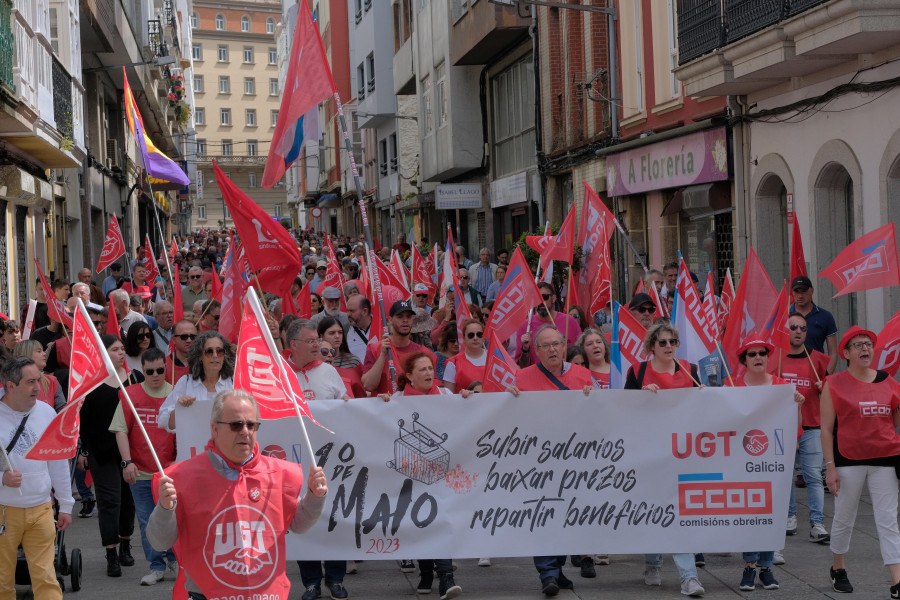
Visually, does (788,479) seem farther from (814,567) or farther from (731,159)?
(731,159)

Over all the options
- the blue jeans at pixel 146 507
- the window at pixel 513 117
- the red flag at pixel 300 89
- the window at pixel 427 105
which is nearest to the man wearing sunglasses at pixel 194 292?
the red flag at pixel 300 89

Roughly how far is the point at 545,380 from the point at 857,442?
198 cm

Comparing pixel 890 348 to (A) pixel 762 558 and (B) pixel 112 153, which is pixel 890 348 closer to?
(A) pixel 762 558

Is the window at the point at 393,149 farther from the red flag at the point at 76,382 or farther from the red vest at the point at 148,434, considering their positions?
the red flag at the point at 76,382

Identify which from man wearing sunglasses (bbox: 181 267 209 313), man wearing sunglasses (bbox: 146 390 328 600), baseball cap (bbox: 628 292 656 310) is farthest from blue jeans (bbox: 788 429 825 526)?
man wearing sunglasses (bbox: 181 267 209 313)

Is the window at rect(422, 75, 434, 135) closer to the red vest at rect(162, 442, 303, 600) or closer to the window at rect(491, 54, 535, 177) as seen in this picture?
the window at rect(491, 54, 535, 177)

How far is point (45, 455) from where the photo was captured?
19.9ft

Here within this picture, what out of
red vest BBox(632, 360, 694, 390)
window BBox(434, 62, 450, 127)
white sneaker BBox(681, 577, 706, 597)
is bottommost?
white sneaker BBox(681, 577, 706, 597)

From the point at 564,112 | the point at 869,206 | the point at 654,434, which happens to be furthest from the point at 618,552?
the point at 564,112

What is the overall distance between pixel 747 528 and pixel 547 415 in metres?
1.41

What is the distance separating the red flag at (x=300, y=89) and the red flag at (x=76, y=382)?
5416 millimetres

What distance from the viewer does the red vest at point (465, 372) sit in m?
9.12

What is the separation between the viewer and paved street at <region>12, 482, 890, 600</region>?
7.73m

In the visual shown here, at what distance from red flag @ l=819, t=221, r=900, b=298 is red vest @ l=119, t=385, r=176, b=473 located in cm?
506
